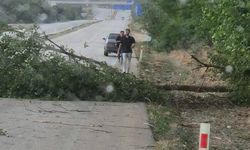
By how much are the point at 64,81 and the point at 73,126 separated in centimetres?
437

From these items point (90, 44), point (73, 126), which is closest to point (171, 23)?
point (73, 126)

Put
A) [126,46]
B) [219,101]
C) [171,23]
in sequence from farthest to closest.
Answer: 1. [171,23]
2. [126,46]
3. [219,101]

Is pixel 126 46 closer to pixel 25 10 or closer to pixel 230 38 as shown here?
pixel 230 38

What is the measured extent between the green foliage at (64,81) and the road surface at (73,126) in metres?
0.70

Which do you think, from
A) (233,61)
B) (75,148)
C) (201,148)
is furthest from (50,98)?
(201,148)

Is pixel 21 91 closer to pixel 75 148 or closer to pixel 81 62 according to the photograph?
pixel 81 62

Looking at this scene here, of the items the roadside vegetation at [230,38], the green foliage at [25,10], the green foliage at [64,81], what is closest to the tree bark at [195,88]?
the roadside vegetation at [230,38]

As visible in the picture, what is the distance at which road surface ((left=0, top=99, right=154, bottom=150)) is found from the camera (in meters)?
9.58

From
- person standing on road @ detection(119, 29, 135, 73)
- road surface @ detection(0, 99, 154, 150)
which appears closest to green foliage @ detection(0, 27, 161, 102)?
road surface @ detection(0, 99, 154, 150)

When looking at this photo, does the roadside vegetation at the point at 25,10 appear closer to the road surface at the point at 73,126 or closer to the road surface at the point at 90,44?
the road surface at the point at 90,44

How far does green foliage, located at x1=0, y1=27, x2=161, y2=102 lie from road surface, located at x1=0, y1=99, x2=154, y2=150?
0.70m

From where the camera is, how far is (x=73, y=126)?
37.4 ft

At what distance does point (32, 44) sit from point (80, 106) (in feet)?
10.0

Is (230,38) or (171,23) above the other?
(230,38)
